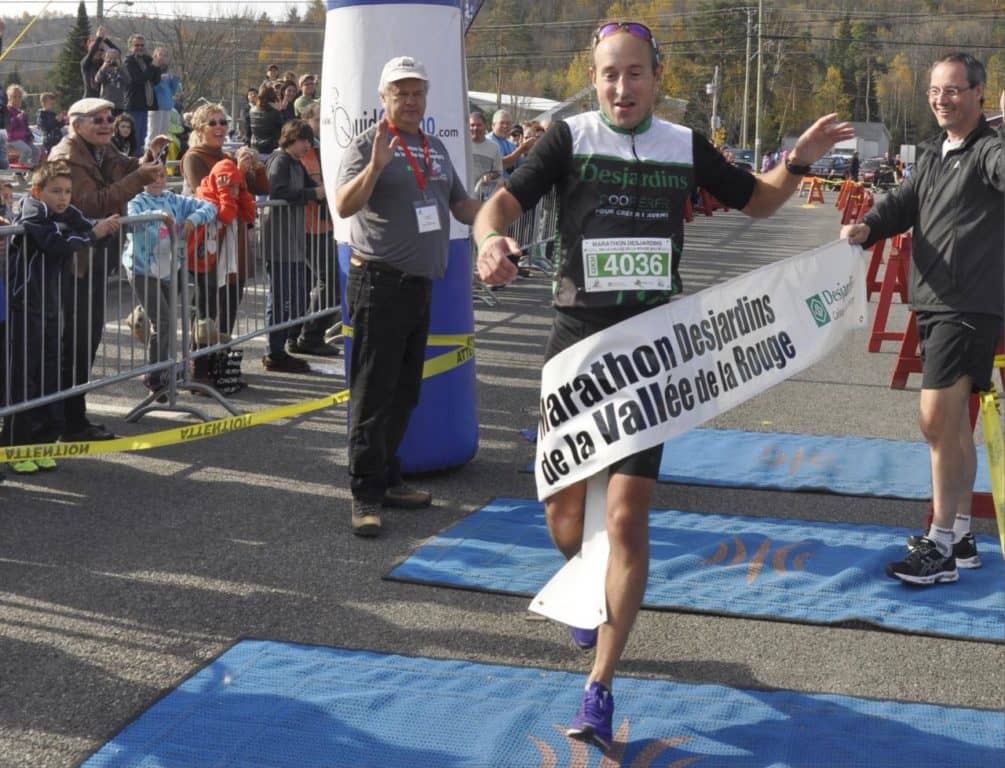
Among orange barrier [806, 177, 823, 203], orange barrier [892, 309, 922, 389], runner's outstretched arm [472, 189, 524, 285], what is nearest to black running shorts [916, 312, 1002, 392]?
runner's outstretched arm [472, 189, 524, 285]

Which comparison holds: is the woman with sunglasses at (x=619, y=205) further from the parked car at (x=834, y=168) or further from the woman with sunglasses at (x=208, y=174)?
the parked car at (x=834, y=168)

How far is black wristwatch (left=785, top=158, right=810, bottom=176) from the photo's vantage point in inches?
165

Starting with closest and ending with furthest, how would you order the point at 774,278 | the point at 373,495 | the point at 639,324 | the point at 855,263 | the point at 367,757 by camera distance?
the point at 367,757 < the point at 639,324 < the point at 774,278 < the point at 855,263 < the point at 373,495

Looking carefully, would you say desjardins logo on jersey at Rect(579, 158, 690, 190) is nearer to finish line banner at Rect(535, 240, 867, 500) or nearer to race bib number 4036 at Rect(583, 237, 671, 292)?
race bib number 4036 at Rect(583, 237, 671, 292)

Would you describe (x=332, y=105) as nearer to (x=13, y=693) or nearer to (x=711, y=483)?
(x=711, y=483)

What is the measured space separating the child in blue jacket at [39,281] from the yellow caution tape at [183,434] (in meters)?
0.31

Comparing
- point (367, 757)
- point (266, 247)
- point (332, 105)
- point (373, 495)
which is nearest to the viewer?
point (367, 757)

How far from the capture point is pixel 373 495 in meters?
6.18

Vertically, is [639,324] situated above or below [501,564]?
A: above

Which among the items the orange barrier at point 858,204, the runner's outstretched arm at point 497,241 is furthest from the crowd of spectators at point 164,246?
the orange barrier at point 858,204

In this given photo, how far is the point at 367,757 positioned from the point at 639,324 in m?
1.52

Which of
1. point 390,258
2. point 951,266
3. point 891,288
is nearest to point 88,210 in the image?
point 390,258

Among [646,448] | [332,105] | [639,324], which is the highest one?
[332,105]

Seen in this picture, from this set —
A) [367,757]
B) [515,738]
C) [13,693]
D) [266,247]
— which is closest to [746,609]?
[515,738]
